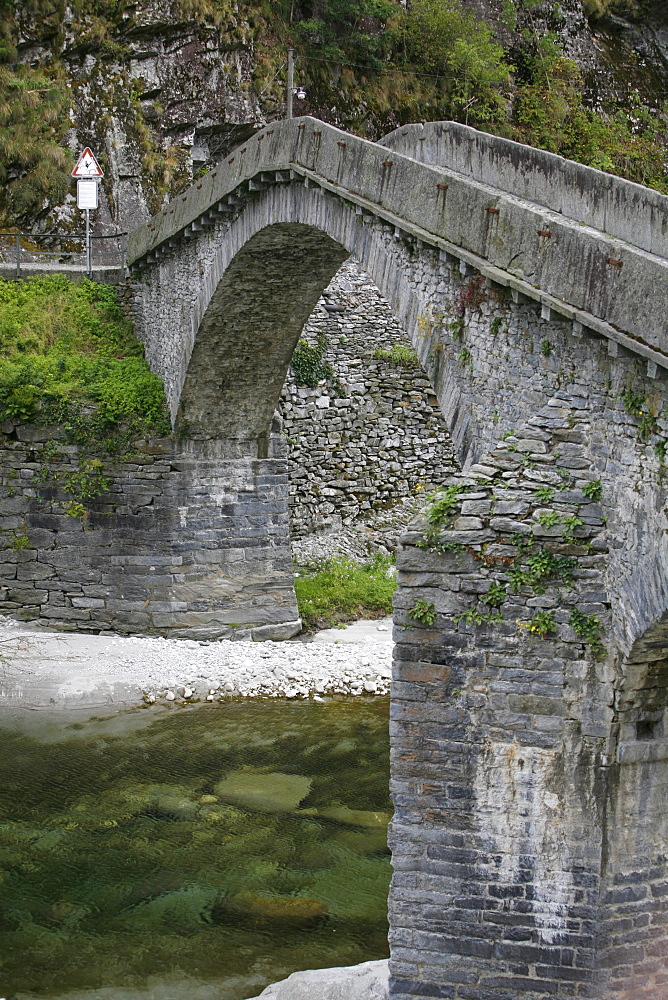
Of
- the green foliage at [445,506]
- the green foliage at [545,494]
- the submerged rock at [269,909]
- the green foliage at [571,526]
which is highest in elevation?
the green foliage at [545,494]

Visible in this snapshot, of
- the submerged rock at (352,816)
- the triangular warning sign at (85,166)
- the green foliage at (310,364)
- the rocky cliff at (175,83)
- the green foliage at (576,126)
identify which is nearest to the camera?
the submerged rock at (352,816)

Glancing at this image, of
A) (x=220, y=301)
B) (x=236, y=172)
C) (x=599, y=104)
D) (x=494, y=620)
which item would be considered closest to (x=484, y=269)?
(x=494, y=620)

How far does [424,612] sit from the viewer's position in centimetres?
655

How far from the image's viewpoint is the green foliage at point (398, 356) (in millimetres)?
19703

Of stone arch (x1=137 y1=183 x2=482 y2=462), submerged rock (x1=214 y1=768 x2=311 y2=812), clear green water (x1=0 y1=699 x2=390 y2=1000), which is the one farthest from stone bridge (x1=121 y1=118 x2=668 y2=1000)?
submerged rock (x1=214 y1=768 x2=311 y2=812)

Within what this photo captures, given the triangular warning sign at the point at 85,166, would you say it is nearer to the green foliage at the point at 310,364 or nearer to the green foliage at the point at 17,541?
the green foliage at the point at 310,364

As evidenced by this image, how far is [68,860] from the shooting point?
9719 mm

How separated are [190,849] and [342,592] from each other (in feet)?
25.3

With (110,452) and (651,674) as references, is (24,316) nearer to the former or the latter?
(110,452)

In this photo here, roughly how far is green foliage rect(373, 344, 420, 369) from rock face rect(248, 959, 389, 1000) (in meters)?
13.7

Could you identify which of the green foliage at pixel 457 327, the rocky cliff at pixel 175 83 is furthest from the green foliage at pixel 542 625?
the rocky cliff at pixel 175 83

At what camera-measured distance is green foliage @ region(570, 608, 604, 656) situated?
20.4ft

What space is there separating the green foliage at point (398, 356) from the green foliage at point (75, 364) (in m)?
4.93

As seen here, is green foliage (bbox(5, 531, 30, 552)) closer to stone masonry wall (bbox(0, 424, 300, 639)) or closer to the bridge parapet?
stone masonry wall (bbox(0, 424, 300, 639))
